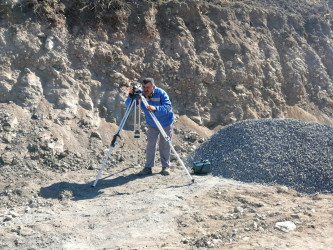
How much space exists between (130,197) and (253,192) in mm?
2065

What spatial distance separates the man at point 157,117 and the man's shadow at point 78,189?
673 millimetres

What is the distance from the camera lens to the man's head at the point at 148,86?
6.77 meters

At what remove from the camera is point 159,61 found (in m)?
10.8

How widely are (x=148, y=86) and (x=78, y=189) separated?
2160mm

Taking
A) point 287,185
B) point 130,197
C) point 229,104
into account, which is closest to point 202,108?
point 229,104

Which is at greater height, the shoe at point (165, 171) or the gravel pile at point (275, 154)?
the gravel pile at point (275, 154)

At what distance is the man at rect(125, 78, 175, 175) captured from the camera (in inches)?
269

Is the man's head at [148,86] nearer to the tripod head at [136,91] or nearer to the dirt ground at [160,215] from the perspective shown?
the tripod head at [136,91]

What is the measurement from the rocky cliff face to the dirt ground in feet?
6.26

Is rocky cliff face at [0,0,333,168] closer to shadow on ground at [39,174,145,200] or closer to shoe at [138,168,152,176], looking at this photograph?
shadow on ground at [39,174,145,200]

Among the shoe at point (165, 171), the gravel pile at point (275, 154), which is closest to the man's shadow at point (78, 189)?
the shoe at point (165, 171)

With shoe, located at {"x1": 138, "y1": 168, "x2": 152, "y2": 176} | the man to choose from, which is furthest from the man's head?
shoe, located at {"x1": 138, "y1": 168, "x2": 152, "y2": 176}

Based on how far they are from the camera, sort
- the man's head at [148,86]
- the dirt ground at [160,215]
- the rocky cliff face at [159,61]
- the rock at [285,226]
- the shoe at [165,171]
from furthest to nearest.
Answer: the rocky cliff face at [159,61] < the shoe at [165,171] < the man's head at [148,86] < the rock at [285,226] < the dirt ground at [160,215]

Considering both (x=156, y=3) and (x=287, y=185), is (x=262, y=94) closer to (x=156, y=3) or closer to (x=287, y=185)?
(x=156, y=3)
